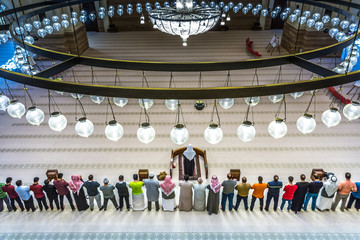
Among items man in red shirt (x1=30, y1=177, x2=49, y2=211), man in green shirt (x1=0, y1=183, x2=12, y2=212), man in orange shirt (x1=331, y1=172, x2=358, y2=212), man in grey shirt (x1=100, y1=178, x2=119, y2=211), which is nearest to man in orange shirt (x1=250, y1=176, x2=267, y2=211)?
man in orange shirt (x1=331, y1=172, x2=358, y2=212)

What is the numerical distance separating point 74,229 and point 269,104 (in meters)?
6.12

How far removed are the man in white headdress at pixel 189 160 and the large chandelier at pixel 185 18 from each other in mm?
2239

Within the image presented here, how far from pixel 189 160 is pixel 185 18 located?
266cm

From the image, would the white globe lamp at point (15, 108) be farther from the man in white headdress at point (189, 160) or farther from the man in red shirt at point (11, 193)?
the man in white headdress at point (189, 160)

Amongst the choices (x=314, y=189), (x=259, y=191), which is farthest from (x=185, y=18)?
(x=314, y=189)

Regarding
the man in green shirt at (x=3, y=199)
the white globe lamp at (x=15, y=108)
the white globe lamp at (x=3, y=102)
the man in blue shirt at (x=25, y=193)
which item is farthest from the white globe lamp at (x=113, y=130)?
the man in green shirt at (x=3, y=199)

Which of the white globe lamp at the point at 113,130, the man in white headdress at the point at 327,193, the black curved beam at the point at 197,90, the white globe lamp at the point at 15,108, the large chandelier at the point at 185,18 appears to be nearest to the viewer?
the black curved beam at the point at 197,90

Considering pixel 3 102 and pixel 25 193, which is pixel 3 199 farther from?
pixel 3 102

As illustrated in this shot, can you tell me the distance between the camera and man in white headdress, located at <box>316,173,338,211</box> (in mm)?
4586

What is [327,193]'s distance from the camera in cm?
465

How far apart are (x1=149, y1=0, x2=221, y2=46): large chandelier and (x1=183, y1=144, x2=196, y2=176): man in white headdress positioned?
7.35ft

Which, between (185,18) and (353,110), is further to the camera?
(185,18)

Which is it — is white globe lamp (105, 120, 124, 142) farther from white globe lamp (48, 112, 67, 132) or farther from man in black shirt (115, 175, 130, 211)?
man in black shirt (115, 175, 130, 211)

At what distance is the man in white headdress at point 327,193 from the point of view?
459cm
